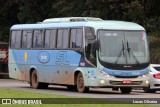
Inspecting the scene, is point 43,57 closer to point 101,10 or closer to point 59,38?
point 59,38

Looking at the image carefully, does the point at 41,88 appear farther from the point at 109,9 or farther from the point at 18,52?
the point at 109,9

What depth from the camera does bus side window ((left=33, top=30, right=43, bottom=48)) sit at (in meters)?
32.6

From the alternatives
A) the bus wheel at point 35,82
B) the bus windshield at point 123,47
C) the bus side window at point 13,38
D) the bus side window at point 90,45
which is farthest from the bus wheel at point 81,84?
the bus side window at point 13,38

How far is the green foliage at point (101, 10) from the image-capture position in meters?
48.6

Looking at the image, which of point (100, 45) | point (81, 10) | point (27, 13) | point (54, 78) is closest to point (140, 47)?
point (100, 45)

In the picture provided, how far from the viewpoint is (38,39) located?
108 feet

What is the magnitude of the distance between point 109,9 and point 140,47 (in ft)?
71.7

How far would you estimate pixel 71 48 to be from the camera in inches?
1170

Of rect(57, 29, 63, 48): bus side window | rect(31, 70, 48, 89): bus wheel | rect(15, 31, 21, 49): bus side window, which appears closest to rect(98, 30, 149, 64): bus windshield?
rect(57, 29, 63, 48): bus side window

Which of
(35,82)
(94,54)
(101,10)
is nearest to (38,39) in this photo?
(35,82)

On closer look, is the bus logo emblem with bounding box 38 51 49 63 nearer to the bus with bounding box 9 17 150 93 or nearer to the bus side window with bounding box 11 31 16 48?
the bus with bounding box 9 17 150 93

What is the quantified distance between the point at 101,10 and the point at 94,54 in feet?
75.0

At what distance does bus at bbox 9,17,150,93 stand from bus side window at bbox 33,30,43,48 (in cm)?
22

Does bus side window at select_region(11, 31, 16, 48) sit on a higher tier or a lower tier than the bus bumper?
higher
